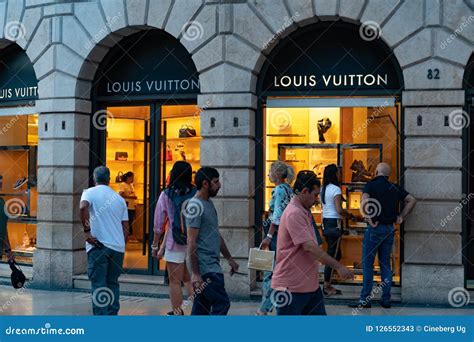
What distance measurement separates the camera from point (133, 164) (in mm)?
13938

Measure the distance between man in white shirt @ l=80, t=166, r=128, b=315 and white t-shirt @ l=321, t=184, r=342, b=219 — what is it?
12.4ft

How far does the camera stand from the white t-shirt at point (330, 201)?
11.8 metres

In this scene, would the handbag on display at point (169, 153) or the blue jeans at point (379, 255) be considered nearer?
the blue jeans at point (379, 255)

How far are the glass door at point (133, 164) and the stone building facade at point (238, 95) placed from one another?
19.8 inches

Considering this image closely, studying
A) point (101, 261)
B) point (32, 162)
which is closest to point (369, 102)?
point (101, 261)

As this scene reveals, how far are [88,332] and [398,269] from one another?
7011 mm

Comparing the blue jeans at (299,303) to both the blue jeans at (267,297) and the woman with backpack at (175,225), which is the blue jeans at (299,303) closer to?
the woman with backpack at (175,225)

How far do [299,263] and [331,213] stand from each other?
502cm
